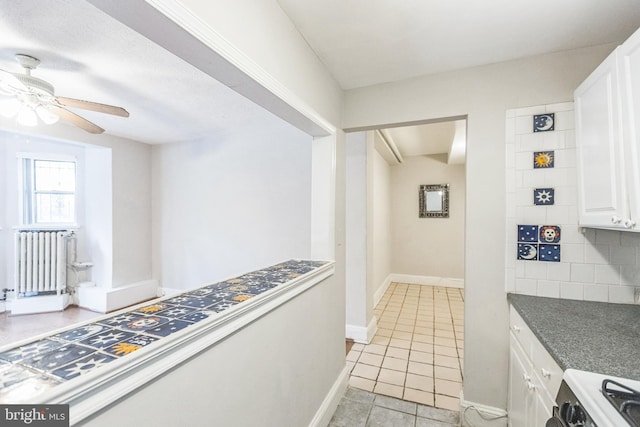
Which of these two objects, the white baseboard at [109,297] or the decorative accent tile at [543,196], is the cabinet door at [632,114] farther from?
the white baseboard at [109,297]

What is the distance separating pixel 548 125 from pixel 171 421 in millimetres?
2292

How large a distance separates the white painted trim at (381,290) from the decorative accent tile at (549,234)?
2735 mm

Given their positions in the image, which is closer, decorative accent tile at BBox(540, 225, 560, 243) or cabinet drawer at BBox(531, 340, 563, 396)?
cabinet drawer at BBox(531, 340, 563, 396)

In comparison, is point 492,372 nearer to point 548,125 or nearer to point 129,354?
point 548,125

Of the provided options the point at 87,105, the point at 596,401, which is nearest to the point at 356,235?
the point at 596,401

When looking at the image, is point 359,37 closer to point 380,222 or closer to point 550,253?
point 550,253

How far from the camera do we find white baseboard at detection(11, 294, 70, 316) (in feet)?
11.5

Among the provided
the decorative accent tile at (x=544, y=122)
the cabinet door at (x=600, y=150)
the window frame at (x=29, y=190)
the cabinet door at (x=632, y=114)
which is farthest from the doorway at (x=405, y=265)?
the window frame at (x=29, y=190)

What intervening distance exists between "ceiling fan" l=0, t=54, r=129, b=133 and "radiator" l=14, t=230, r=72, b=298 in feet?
6.45

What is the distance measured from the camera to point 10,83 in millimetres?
1867

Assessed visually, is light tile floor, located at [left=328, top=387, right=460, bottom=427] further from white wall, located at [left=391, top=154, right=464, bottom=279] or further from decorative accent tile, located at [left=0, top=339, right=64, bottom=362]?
white wall, located at [left=391, top=154, right=464, bottom=279]

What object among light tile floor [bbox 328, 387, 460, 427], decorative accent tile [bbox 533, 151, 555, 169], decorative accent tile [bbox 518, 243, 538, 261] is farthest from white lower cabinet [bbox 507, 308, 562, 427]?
decorative accent tile [bbox 533, 151, 555, 169]

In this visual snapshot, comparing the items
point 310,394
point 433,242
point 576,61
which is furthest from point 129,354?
point 433,242

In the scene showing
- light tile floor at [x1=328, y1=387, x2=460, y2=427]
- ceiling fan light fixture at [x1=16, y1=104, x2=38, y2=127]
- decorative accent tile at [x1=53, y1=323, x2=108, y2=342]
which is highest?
ceiling fan light fixture at [x1=16, y1=104, x2=38, y2=127]
